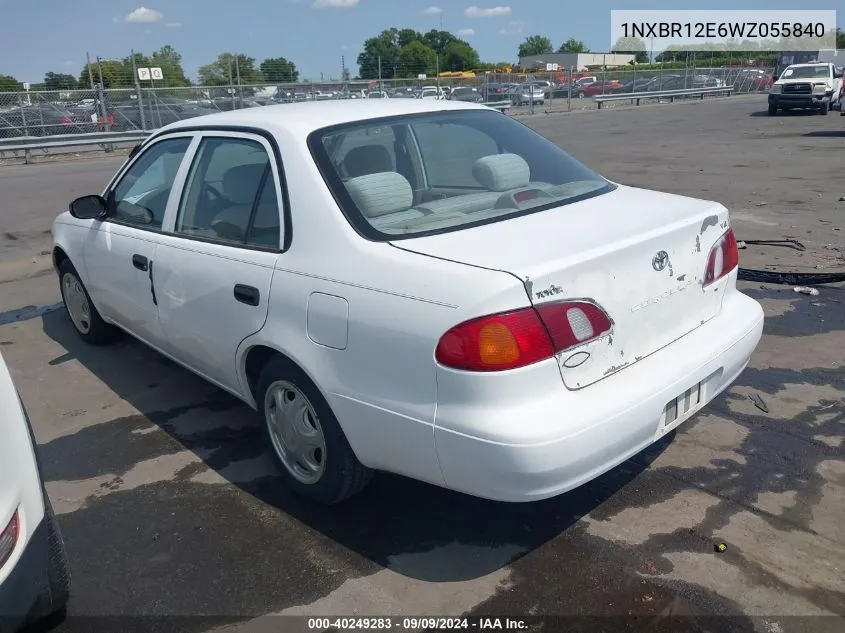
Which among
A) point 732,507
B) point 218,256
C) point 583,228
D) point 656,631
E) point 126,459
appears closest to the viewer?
point 656,631

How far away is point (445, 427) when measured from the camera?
2613 mm

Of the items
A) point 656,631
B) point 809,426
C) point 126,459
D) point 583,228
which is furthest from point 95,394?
point 809,426

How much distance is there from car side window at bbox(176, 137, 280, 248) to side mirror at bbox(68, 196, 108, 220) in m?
0.99

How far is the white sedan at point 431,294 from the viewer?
8.48 ft

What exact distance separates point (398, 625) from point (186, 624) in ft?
2.49

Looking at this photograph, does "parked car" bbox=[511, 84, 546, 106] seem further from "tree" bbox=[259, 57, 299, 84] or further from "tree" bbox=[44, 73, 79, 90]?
"tree" bbox=[44, 73, 79, 90]

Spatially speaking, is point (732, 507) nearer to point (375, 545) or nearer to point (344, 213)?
point (375, 545)

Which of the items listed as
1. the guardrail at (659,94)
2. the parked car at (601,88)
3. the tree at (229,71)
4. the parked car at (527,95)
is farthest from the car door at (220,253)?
the parked car at (601,88)

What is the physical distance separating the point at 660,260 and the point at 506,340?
88 centimetres

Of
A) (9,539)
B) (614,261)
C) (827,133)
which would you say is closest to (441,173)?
(614,261)

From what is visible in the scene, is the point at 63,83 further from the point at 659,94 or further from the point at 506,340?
the point at 506,340

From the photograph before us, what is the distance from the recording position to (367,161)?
3.46 meters

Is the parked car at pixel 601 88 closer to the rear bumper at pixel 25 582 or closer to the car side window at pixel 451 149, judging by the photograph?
the car side window at pixel 451 149

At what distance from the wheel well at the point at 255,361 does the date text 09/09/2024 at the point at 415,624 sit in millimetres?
1148
